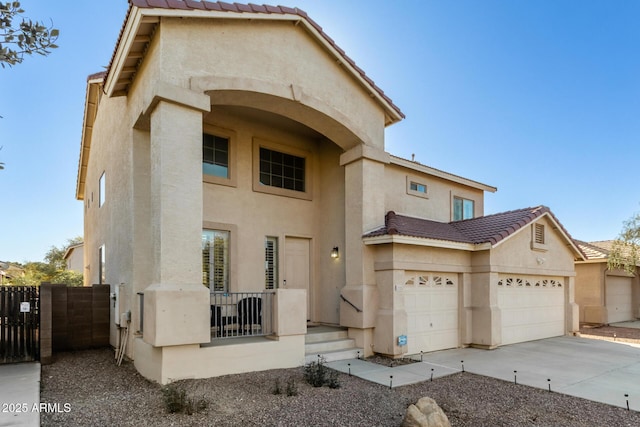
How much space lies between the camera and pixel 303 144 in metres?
12.1

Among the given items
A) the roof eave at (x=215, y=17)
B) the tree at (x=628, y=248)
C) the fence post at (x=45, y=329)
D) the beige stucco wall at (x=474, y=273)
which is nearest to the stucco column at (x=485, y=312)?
the beige stucco wall at (x=474, y=273)

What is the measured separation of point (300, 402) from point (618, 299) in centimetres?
1932

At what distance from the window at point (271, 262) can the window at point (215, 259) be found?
1174 mm

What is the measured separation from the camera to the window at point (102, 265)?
38.2 feet

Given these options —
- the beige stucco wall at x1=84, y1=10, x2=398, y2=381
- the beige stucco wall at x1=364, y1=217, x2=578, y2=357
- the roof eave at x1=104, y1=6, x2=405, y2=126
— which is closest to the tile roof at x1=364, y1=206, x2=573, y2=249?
the beige stucco wall at x1=364, y1=217, x2=578, y2=357

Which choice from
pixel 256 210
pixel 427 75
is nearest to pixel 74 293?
pixel 256 210

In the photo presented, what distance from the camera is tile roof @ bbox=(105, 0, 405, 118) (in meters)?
7.19

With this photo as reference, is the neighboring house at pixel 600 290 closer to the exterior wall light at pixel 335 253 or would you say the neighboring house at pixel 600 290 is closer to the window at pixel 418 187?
the window at pixel 418 187

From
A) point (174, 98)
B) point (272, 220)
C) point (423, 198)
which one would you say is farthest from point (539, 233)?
point (174, 98)

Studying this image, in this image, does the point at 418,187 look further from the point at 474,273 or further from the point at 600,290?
the point at 600,290

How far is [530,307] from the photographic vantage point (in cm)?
1256

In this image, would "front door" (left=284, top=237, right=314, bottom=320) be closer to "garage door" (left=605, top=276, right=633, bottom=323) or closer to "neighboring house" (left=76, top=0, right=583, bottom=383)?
Result: "neighboring house" (left=76, top=0, right=583, bottom=383)

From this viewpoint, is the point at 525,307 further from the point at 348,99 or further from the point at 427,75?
the point at 427,75

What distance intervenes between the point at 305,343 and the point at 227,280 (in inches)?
104
